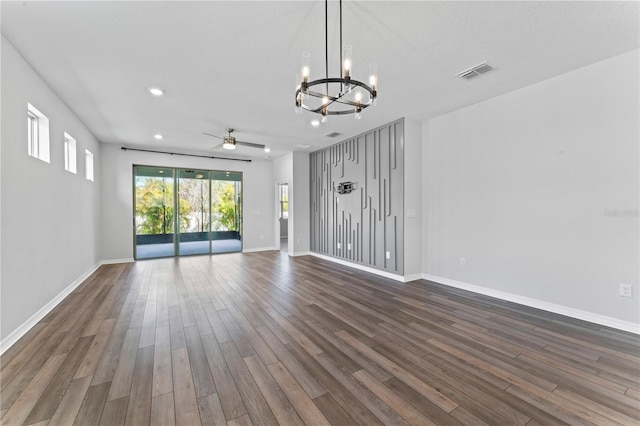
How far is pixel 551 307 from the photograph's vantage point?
11.2 ft

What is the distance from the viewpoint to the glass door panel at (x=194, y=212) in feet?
24.9

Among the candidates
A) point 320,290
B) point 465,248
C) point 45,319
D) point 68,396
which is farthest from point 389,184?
point 45,319

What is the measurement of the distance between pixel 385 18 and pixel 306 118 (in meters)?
2.69

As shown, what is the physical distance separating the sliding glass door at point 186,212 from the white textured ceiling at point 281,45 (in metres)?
3.28

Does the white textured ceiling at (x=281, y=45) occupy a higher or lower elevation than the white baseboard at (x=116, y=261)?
higher

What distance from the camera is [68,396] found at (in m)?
1.88

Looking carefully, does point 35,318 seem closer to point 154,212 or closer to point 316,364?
point 316,364

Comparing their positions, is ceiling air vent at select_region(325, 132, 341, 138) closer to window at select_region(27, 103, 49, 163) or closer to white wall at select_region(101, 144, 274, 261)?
white wall at select_region(101, 144, 274, 261)

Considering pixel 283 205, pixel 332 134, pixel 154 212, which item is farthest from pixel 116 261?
pixel 332 134

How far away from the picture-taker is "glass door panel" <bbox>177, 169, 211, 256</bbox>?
299 inches

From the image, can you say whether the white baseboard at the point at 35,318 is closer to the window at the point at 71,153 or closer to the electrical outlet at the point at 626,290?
the window at the point at 71,153

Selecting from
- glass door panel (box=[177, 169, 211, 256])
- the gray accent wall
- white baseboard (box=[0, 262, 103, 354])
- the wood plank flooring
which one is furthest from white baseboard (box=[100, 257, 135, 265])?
the gray accent wall

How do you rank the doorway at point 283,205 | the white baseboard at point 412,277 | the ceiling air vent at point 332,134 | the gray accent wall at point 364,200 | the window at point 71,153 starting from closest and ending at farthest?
1. the window at point 71,153
2. the white baseboard at point 412,277
3. the gray accent wall at point 364,200
4. the ceiling air vent at point 332,134
5. the doorway at point 283,205

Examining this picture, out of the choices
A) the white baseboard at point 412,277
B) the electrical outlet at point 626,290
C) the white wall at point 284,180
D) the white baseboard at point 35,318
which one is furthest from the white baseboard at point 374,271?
the white baseboard at point 35,318
